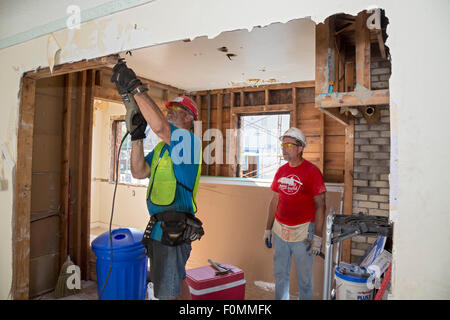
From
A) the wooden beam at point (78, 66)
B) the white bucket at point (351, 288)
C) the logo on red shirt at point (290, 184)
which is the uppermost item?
the wooden beam at point (78, 66)

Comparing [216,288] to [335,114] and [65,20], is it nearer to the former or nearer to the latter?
[335,114]

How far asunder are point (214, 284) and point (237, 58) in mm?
2376

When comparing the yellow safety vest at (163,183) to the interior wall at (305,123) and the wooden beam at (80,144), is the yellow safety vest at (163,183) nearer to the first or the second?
the wooden beam at (80,144)

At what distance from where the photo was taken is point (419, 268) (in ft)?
3.49

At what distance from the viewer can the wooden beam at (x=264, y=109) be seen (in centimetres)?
445

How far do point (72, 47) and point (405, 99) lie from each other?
1998 millimetres

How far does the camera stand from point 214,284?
2.54 m

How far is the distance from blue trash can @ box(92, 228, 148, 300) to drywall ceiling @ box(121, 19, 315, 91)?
1892 millimetres

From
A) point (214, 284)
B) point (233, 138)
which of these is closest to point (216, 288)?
point (214, 284)

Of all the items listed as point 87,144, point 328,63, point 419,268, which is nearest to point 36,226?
point 87,144

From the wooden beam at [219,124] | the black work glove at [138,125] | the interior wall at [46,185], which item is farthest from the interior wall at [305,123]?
the black work glove at [138,125]

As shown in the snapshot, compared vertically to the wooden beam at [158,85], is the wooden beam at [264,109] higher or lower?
lower

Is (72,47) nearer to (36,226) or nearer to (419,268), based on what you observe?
(36,226)

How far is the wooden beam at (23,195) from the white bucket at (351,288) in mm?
2293
